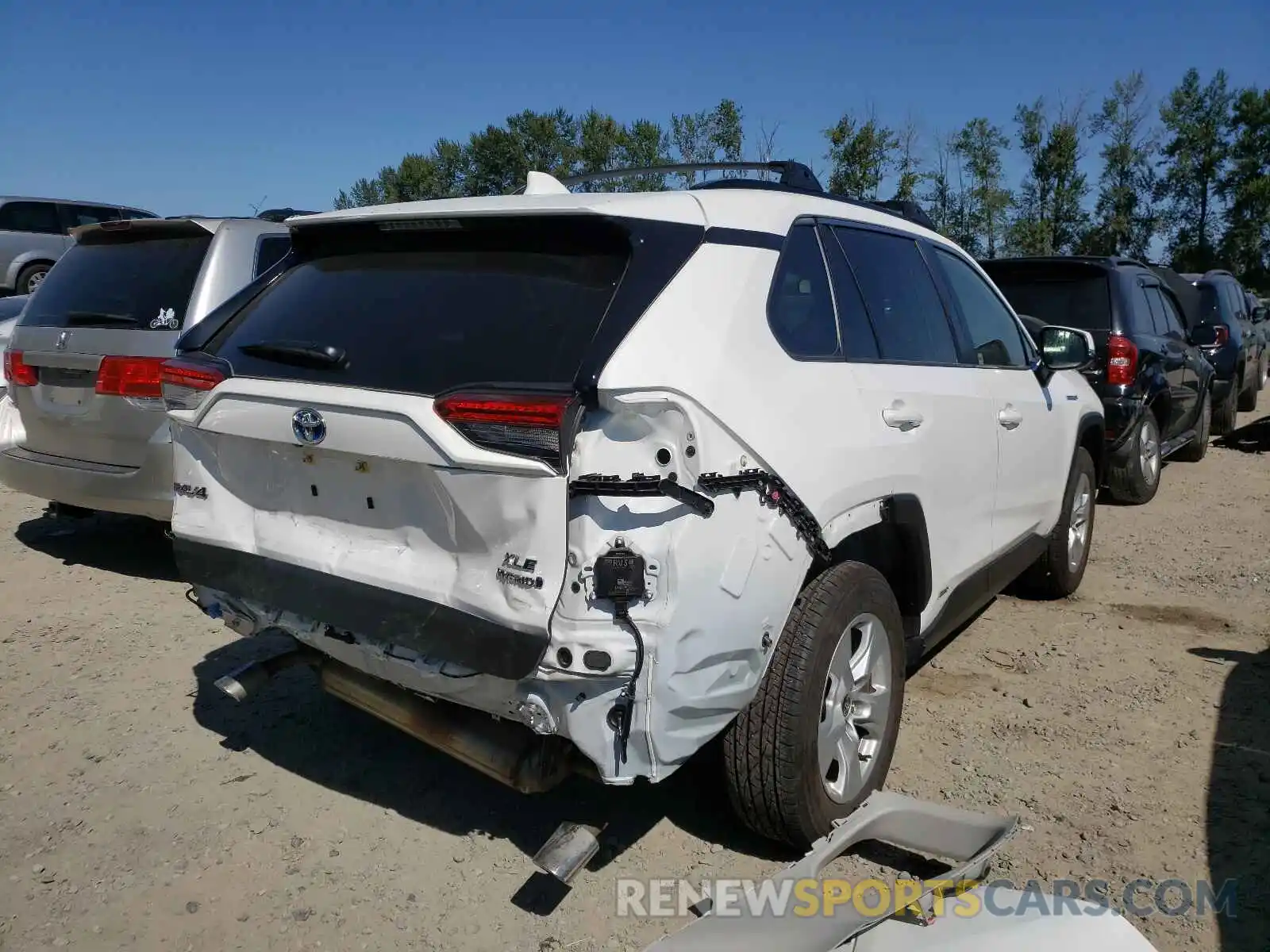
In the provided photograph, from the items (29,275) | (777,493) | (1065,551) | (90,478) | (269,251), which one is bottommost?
(1065,551)

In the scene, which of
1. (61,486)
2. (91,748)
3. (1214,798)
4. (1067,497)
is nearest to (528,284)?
(91,748)

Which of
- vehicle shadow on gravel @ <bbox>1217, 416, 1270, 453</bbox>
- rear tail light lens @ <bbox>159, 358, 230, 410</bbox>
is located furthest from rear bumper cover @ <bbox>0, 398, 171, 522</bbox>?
vehicle shadow on gravel @ <bbox>1217, 416, 1270, 453</bbox>

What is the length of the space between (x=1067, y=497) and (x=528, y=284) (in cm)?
361

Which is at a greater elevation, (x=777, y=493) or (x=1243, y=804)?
(x=777, y=493)

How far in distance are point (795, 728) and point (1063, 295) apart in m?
5.78

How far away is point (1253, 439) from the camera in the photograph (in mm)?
10273

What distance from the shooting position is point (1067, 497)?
5.06 metres

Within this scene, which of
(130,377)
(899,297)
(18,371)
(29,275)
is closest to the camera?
(899,297)

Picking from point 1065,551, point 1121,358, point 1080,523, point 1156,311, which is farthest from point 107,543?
point 1156,311

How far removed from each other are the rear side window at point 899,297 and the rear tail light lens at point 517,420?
4.76 feet

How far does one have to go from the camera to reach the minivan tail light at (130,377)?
16.2ft

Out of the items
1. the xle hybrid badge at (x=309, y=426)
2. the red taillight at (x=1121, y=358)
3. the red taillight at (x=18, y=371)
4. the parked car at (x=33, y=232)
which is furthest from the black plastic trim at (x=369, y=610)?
the parked car at (x=33, y=232)

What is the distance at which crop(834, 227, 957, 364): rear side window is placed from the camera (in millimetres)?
3314

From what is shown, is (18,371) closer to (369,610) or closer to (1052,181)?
(369,610)
